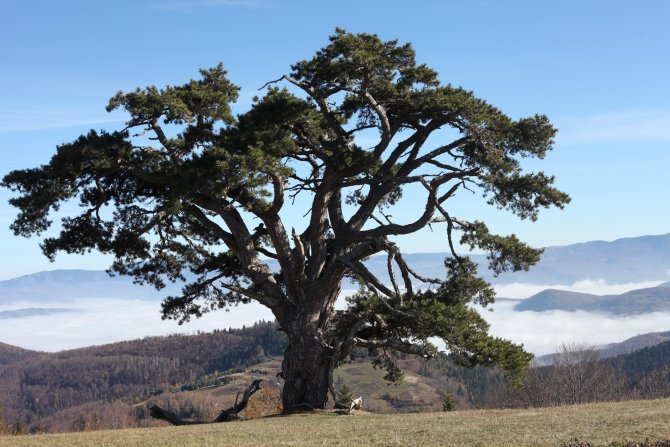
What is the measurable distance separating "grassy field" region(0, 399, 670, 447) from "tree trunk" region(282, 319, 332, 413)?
4.23 m

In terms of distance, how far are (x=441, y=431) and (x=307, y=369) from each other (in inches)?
416

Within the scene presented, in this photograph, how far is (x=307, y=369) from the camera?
27781 mm

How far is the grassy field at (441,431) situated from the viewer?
625 inches

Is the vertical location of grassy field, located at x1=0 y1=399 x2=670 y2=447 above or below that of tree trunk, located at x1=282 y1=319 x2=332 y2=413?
below

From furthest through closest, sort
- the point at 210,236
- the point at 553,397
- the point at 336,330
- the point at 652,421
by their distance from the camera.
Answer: the point at 553,397 → the point at 210,236 → the point at 336,330 → the point at 652,421

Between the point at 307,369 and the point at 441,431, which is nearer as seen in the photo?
the point at 441,431

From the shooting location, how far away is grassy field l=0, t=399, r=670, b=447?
15883 millimetres

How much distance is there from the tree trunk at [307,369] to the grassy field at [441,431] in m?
4.23

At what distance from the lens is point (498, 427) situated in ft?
59.8

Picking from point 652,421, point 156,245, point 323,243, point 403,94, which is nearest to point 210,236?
point 156,245

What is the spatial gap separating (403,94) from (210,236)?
10.5 m

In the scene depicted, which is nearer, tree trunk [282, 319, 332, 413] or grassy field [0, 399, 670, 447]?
grassy field [0, 399, 670, 447]

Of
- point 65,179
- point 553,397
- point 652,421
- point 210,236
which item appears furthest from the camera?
point 553,397

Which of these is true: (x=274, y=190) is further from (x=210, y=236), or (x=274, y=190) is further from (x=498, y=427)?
(x=498, y=427)
